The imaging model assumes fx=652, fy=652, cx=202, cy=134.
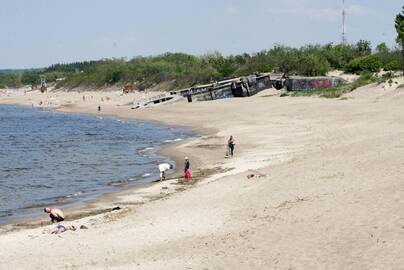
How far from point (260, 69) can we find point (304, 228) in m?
84.8

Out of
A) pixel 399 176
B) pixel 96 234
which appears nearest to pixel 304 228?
pixel 399 176

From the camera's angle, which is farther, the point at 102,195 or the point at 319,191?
the point at 102,195

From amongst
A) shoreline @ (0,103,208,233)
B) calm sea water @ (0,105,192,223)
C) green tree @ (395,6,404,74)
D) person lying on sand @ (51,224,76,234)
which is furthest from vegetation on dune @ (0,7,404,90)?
person lying on sand @ (51,224,76,234)

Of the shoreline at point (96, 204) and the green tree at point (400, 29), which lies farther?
the green tree at point (400, 29)

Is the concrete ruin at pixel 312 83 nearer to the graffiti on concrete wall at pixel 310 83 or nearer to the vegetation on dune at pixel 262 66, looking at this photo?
the graffiti on concrete wall at pixel 310 83

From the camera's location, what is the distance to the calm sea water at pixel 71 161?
2775cm

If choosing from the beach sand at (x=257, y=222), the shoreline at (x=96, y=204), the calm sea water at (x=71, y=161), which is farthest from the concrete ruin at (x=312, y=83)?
the shoreline at (x=96, y=204)

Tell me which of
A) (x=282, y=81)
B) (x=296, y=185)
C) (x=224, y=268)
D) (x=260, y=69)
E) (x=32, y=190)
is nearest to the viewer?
(x=224, y=268)

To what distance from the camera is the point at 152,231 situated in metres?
17.6

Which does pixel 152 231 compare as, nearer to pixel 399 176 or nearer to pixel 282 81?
pixel 399 176

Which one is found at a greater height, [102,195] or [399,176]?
[399,176]

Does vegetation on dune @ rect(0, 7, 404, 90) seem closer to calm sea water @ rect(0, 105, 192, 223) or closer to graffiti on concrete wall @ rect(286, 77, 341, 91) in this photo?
graffiti on concrete wall @ rect(286, 77, 341, 91)

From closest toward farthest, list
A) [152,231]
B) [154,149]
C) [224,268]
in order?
1. [224,268]
2. [152,231]
3. [154,149]

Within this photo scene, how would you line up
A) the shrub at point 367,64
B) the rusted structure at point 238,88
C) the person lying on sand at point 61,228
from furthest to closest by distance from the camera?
the rusted structure at point 238,88 < the shrub at point 367,64 < the person lying on sand at point 61,228
